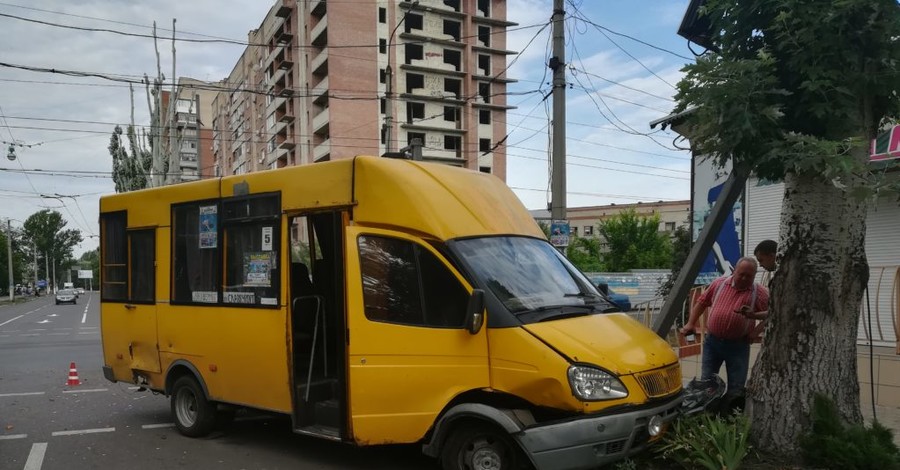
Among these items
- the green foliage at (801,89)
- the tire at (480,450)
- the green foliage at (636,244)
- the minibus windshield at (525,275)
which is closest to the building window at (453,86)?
the green foliage at (636,244)

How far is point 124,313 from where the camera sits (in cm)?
795

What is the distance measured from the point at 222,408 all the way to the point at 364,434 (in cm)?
260

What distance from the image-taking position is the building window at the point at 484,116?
60.0 m

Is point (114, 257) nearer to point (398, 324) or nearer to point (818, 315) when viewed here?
point (398, 324)

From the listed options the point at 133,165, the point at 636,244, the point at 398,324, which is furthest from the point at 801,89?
the point at 636,244

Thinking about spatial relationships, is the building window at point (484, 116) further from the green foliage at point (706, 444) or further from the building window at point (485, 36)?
the green foliage at point (706, 444)

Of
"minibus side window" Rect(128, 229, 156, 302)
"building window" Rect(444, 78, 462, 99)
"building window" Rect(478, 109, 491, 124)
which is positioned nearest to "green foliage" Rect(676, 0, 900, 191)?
"minibus side window" Rect(128, 229, 156, 302)

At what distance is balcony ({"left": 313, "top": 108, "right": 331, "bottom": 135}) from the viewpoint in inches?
2004

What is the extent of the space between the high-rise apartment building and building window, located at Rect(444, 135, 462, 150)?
0.09 meters

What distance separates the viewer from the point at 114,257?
8156 mm

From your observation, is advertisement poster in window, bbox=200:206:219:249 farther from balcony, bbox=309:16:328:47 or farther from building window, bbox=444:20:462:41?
building window, bbox=444:20:462:41

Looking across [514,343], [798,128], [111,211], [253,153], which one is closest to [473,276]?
[514,343]

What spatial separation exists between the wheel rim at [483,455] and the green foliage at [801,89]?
9.34ft

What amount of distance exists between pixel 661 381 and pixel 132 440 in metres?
5.65
